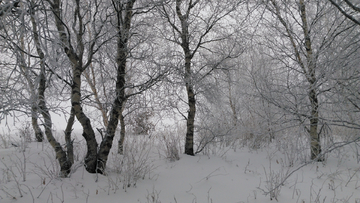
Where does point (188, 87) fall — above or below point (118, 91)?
above

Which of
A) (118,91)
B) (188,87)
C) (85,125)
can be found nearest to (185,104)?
(188,87)

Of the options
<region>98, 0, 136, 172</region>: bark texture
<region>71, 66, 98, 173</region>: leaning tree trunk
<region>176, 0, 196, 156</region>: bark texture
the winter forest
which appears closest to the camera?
the winter forest

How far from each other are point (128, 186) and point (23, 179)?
1427 millimetres

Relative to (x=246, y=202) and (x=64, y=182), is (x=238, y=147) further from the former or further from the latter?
(x=64, y=182)

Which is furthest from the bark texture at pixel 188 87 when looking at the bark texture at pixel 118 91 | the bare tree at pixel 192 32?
the bark texture at pixel 118 91

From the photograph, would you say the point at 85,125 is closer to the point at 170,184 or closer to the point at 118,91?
the point at 118,91

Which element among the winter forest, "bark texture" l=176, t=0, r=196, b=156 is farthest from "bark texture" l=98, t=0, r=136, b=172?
"bark texture" l=176, t=0, r=196, b=156

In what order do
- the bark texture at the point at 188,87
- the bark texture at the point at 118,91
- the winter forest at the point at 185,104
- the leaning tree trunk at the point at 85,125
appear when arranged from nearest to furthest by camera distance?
the winter forest at the point at 185,104 < the leaning tree trunk at the point at 85,125 < the bark texture at the point at 118,91 < the bark texture at the point at 188,87

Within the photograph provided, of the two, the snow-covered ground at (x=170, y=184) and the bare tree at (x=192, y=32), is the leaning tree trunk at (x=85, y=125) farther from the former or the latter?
the bare tree at (x=192, y=32)

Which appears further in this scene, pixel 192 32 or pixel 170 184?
pixel 192 32

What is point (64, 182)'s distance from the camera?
10.6ft

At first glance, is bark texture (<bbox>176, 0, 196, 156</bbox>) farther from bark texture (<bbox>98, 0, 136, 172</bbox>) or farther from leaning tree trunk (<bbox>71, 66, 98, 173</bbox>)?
leaning tree trunk (<bbox>71, 66, 98, 173</bbox>)

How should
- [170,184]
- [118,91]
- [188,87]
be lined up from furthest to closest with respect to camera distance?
1. [188,87]
2. [118,91]
3. [170,184]

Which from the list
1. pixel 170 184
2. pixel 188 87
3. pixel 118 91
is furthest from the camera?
pixel 188 87
